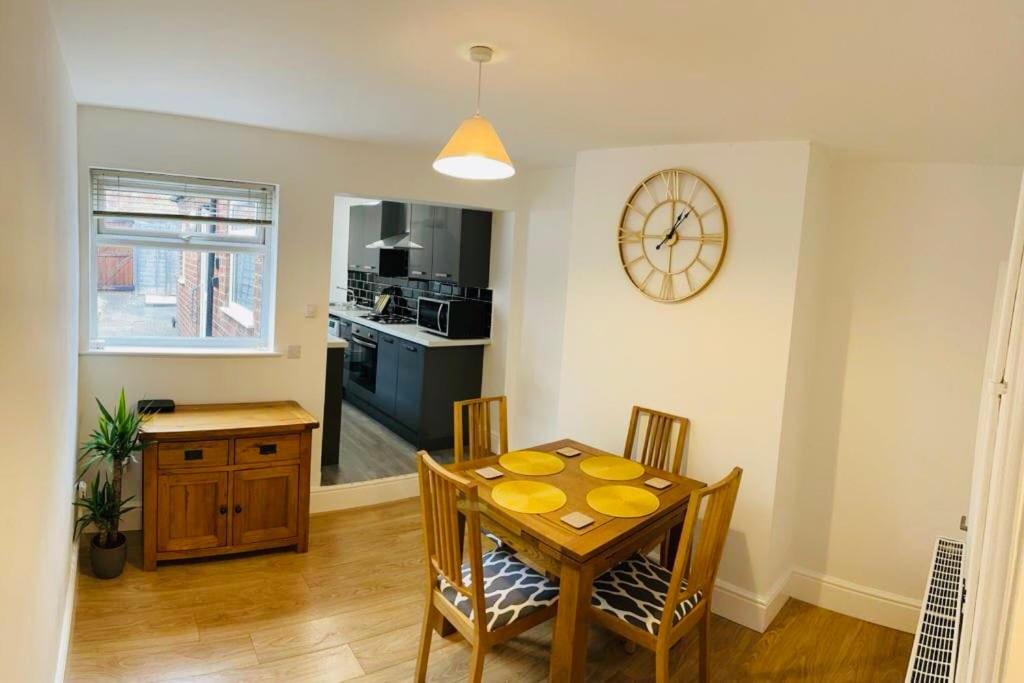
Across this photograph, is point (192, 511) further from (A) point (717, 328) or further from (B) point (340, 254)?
(B) point (340, 254)

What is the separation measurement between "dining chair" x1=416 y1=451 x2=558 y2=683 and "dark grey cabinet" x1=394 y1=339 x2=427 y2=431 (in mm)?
2507

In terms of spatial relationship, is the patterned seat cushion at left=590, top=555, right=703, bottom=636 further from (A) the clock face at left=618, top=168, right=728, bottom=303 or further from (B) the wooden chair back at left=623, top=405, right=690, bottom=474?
(A) the clock face at left=618, top=168, right=728, bottom=303

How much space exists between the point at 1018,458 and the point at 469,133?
5.19ft

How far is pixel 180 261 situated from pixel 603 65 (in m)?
2.78

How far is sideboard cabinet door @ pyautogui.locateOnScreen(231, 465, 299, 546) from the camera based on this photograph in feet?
10.8

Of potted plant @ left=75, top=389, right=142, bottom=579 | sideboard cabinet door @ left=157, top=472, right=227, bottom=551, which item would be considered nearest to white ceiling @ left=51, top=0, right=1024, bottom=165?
potted plant @ left=75, top=389, right=142, bottom=579

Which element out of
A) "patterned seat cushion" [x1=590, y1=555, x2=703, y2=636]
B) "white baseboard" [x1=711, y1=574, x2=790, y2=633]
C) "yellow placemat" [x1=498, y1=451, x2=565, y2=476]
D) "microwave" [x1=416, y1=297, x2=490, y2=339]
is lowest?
"white baseboard" [x1=711, y1=574, x2=790, y2=633]

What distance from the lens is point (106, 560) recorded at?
3014 mm

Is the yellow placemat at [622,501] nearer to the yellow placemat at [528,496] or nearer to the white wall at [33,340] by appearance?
the yellow placemat at [528,496]

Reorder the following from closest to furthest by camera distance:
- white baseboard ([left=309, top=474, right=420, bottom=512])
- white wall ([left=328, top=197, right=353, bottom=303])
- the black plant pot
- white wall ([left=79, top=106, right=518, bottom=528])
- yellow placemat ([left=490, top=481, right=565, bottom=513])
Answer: yellow placemat ([left=490, top=481, right=565, bottom=513]) < the black plant pot < white wall ([left=79, top=106, right=518, bottom=528]) < white baseboard ([left=309, top=474, right=420, bottom=512]) < white wall ([left=328, top=197, right=353, bottom=303])

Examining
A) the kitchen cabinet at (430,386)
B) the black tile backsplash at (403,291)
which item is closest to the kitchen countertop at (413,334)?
the kitchen cabinet at (430,386)

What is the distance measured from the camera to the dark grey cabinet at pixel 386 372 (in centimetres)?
543

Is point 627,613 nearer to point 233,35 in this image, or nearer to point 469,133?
point 469,133

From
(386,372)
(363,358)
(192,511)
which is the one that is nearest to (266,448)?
(192,511)
